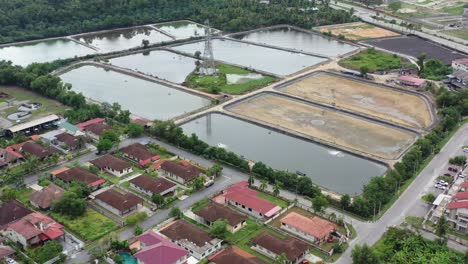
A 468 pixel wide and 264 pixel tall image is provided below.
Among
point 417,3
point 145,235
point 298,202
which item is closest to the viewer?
point 145,235

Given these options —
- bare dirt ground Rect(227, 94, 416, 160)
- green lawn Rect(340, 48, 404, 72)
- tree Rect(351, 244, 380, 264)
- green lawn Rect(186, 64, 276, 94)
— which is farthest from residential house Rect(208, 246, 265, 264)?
green lawn Rect(340, 48, 404, 72)

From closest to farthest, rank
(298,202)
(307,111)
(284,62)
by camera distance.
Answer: (298,202)
(307,111)
(284,62)

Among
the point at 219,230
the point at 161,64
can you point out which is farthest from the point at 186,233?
the point at 161,64

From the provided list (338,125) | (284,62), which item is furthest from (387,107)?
(284,62)

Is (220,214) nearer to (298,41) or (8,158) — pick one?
(8,158)

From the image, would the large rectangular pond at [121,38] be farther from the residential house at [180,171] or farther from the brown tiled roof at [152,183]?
the brown tiled roof at [152,183]

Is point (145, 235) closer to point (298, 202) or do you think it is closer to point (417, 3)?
point (298, 202)
